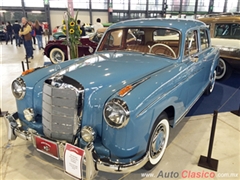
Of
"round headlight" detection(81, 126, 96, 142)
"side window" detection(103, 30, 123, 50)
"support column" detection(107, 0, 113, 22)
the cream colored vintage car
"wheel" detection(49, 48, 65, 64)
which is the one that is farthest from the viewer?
"support column" detection(107, 0, 113, 22)

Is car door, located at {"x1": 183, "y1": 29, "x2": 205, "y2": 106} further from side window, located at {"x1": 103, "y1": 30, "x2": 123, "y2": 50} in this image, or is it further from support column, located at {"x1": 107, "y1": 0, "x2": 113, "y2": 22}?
support column, located at {"x1": 107, "y1": 0, "x2": 113, "y2": 22}

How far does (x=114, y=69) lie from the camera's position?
250 cm

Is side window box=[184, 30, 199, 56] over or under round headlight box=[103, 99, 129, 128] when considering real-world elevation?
over

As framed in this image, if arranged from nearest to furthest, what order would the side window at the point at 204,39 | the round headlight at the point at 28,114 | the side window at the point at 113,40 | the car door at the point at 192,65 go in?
the round headlight at the point at 28,114 < the car door at the point at 192,65 < the side window at the point at 113,40 < the side window at the point at 204,39

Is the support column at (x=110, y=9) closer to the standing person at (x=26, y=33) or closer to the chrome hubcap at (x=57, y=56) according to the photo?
the standing person at (x=26, y=33)

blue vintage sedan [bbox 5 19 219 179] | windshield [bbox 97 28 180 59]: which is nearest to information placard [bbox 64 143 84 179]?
blue vintage sedan [bbox 5 19 219 179]

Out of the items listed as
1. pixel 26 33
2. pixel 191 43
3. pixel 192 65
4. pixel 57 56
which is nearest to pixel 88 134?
pixel 192 65

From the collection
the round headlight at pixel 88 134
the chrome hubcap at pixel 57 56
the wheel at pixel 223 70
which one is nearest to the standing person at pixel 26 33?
the chrome hubcap at pixel 57 56

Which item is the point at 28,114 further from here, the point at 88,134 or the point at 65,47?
the point at 65,47

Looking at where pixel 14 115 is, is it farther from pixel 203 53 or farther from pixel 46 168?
pixel 203 53

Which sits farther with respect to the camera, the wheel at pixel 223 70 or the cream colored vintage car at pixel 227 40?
the wheel at pixel 223 70

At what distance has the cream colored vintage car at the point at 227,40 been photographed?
17.8 feet

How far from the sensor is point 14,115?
2.50 metres

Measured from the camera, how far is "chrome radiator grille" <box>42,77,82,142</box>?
198 centimetres
